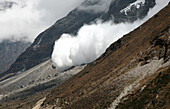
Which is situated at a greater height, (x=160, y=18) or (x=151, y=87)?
(x=160, y=18)

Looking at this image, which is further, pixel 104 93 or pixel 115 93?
pixel 104 93

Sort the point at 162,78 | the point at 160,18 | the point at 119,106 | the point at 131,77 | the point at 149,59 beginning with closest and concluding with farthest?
the point at 162,78 → the point at 119,106 → the point at 131,77 → the point at 149,59 → the point at 160,18

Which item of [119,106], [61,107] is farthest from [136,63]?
[61,107]

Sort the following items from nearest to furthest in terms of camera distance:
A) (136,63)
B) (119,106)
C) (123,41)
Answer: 1. (119,106)
2. (136,63)
3. (123,41)

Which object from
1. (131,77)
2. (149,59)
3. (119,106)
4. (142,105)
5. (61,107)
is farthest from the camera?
(61,107)

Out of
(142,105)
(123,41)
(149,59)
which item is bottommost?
(142,105)

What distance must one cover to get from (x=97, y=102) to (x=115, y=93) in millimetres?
8139

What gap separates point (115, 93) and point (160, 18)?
7396cm

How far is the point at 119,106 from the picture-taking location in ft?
182

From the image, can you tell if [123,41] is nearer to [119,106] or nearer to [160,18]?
[160,18]

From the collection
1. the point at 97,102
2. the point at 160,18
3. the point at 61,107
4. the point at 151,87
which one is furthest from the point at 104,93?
the point at 160,18

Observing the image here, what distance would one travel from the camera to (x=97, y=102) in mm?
71000

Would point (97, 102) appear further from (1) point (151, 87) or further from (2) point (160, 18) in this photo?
(2) point (160, 18)

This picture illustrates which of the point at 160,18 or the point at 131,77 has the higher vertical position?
the point at 160,18
